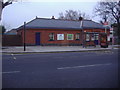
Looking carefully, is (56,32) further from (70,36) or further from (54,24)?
(70,36)

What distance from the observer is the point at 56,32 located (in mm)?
33250

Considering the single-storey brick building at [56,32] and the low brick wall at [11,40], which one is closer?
the single-storey brick building at [56,32]

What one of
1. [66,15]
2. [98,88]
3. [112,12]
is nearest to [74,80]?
[98,88]

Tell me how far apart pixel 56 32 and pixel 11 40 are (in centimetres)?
802

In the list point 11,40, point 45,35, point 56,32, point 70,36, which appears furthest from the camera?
point 70,36

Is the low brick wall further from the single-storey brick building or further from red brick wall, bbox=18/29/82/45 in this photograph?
red brick wall, bbox=18/29/82/45

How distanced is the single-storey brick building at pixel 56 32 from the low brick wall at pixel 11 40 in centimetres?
107

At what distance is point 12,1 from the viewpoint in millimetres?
26828

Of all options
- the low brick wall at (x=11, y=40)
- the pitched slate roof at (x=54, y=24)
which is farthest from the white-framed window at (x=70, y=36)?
the low brick wall at (x=11, y=40)

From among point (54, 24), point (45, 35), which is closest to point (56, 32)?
point (54, 24)

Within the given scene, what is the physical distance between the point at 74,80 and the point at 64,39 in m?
27.1

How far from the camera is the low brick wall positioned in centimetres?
3168

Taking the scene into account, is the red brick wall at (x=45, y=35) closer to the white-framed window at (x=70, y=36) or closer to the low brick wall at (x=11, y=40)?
the white-framed window at (x=70, y=36)

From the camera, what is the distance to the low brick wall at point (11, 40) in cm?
3168
